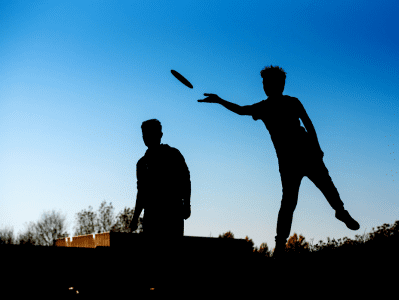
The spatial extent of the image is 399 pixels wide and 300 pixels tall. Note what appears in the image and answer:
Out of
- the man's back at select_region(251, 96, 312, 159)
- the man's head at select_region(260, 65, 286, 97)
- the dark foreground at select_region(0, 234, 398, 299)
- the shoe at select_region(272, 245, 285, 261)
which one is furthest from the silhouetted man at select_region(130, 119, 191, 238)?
the man's head at select_region(260, 65, 286, 97)

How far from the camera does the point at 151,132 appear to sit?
480cm

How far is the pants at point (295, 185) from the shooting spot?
4.11 m

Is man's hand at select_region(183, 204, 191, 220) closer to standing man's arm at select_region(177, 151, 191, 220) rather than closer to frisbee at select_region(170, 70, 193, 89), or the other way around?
standing man's arm at select_region(177, 151, 191, 220)

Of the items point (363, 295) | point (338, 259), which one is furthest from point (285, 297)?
point (338, 259)

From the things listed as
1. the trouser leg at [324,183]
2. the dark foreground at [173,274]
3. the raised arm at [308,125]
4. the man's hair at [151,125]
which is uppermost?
the man's hair at [151,125]

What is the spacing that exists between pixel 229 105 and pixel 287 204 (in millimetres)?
1494

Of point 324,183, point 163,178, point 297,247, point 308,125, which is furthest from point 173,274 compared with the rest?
point 297,247

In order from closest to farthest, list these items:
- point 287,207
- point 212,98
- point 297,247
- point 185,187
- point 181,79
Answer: point 287,207, point 212,98, point 185,187, point 181,79, point 297,247

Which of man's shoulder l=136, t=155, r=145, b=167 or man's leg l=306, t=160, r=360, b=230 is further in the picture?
man's shoulder l=136, t=155, r=145, b=167

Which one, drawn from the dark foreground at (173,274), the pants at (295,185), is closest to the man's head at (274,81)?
the pants at (295,185)

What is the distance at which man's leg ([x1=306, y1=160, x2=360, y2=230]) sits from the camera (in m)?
4.17

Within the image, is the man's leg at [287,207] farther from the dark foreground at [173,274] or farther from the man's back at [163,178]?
the man's back at [163,178]

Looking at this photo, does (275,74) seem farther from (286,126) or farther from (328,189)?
(328,189)

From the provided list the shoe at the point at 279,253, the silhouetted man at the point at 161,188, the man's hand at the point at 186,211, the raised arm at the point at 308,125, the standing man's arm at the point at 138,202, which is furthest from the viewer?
the standing man's arm at the point at 138,202
